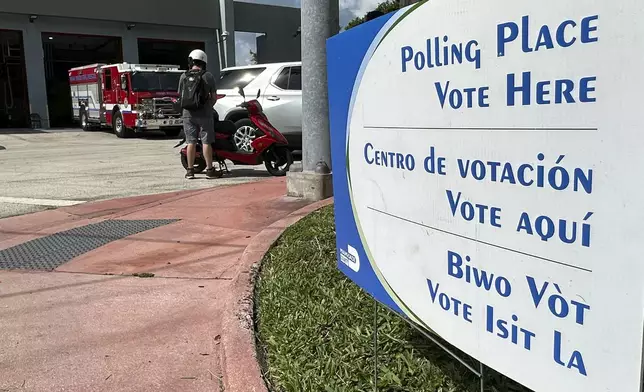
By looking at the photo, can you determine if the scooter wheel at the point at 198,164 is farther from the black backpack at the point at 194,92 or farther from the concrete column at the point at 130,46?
the concrete column at the point at 130,46

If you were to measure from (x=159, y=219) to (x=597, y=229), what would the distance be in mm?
5666

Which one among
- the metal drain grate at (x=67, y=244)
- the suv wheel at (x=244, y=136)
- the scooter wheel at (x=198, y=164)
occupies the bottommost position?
the metal drain grate at (x=67, y=244)

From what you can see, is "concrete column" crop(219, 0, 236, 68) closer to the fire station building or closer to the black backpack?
the fire station building

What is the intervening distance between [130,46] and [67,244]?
2708 cm

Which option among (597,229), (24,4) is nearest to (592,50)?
(597,229)

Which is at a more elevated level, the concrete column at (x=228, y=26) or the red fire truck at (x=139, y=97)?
the concrete column at (x=228, y=26)

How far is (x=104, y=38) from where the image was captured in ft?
100

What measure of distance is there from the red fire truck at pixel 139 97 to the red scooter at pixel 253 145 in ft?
34.6

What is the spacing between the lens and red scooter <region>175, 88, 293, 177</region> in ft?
30.3

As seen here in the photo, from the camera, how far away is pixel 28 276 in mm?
4680

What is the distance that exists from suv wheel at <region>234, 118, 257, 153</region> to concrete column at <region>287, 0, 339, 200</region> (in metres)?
2.72

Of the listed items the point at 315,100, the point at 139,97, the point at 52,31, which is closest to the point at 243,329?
the point at 315,100

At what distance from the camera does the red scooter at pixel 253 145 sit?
30.3ft

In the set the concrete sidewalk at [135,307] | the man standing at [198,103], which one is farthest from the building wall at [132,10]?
the concrete sidewalk at [135,307]
